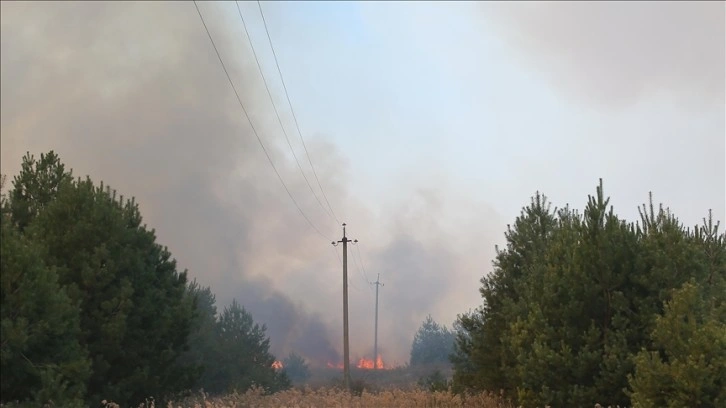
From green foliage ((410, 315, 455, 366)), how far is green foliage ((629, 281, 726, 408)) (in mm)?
112834

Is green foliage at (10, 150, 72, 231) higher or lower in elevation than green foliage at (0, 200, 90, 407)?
higher

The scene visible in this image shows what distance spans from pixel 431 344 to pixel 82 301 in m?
125

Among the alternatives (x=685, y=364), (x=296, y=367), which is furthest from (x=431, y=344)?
(x=685, y=364)

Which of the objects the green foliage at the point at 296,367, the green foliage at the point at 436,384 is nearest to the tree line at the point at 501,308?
the green foliage at the point at 436,384

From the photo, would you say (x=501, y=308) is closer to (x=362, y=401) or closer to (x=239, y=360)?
(x=362, y=401)

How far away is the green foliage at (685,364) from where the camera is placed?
14.0m

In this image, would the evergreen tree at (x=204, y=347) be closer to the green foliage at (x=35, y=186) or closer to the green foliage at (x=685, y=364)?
the green foliage at (x=35, y=186)

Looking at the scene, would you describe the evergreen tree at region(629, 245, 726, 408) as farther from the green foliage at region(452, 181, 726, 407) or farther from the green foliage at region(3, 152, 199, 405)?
the green foliage at region(3, 152, 199, 405)

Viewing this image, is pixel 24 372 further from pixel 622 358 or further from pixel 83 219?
pixel 622 358

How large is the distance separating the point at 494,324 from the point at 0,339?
1848cm

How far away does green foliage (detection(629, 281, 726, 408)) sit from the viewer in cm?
1404

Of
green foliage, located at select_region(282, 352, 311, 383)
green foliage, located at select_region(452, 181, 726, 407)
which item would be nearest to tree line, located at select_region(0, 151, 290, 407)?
green foliage, located at select_region(452, 181, 726, 407)

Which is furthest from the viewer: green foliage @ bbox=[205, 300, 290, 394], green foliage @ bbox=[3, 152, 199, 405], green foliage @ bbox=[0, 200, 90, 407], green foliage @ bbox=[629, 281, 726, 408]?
green foliage @ bbox=[205, 300, 290, 394]

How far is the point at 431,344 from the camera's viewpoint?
14000cm
